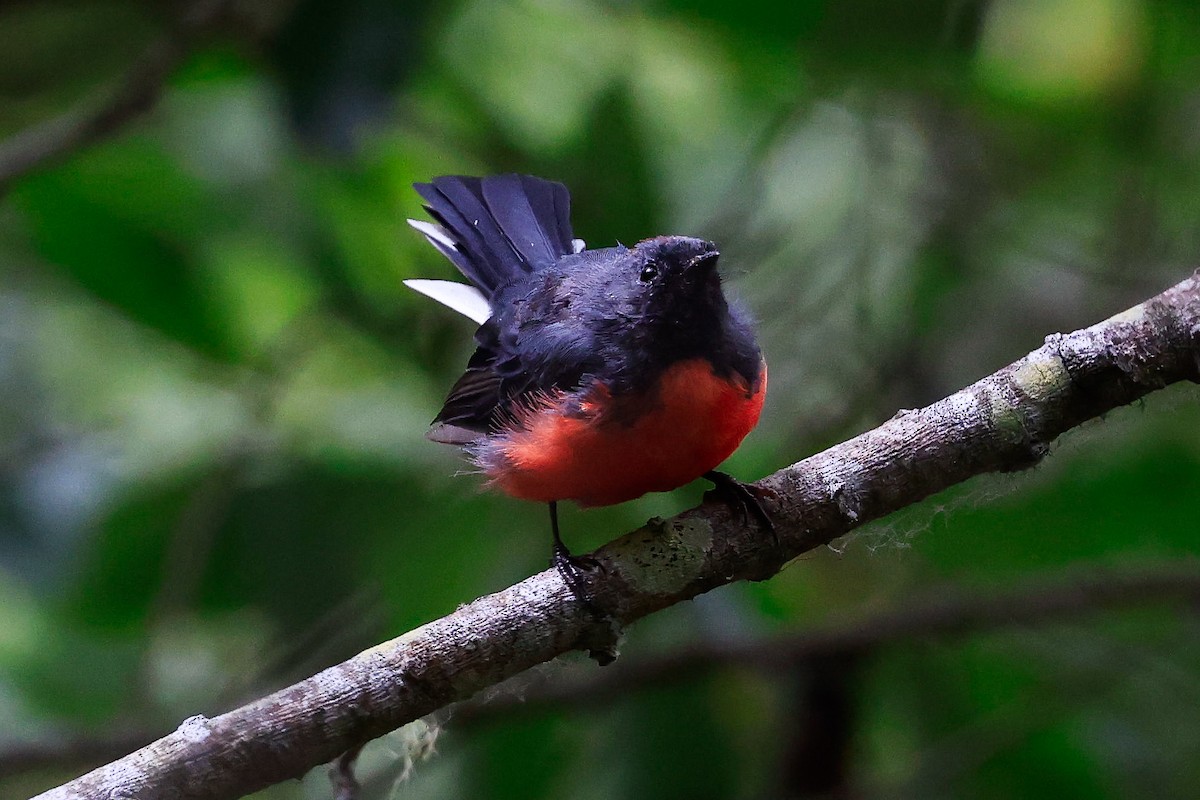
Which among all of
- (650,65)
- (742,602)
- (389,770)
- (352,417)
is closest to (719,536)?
(742,602)

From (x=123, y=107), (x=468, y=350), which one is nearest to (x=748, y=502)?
(x=468, y=350)

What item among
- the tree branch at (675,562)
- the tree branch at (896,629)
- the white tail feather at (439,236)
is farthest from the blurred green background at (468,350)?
the tree branch at (675,562)

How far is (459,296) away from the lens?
3.88 m

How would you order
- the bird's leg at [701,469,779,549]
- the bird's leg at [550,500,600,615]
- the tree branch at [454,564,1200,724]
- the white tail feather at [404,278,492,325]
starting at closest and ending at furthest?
the bird's leg at [550,500,600,615] < the bird's leg at [701,469,779,549] < the white tail feather at [404,278,492,325] < the tree branch at [454,564,1200,724]

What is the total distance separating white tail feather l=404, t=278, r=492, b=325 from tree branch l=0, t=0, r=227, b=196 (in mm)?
965

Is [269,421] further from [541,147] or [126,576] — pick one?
[541,147]

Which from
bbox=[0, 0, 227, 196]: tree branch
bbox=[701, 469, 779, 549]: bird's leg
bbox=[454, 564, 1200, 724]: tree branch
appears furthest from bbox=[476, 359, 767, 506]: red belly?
bbox=[0, 0, 227, 196]: tree branch

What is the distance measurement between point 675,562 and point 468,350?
2445 mm

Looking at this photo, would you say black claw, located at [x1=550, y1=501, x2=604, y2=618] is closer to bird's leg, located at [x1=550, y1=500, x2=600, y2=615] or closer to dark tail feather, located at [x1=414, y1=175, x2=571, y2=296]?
bird's leg, located at [x1=550, y1=500, x2=600, y2=615]

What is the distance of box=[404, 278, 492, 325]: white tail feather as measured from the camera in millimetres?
3779

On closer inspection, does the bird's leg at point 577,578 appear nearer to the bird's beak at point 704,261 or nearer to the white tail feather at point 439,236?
the bird's beak at point 704,261

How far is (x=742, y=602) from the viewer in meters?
4.12

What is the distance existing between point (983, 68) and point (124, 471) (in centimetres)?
329

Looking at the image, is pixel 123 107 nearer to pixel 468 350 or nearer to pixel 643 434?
pixel 468 350
